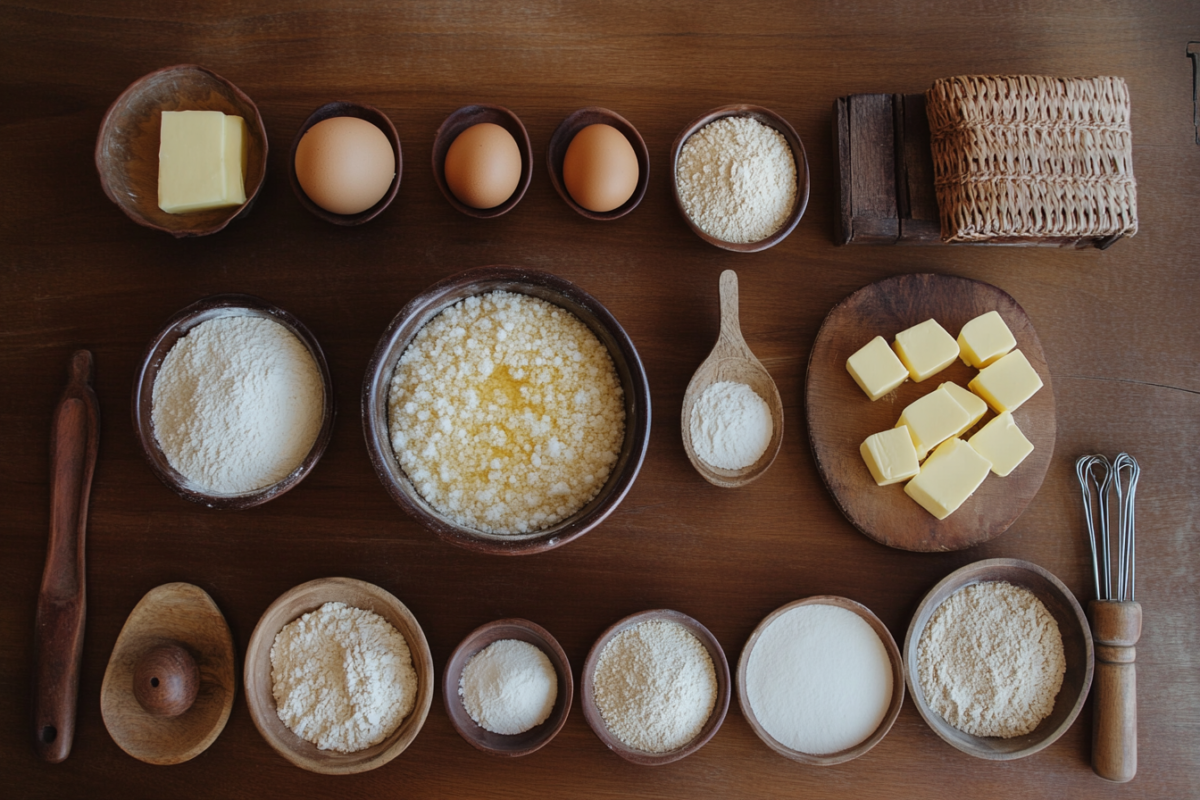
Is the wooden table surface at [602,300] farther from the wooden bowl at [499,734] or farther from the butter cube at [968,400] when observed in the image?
the butter cube at [968,400]


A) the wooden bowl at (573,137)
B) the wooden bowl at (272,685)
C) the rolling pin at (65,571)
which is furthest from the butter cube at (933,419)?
the rolling pin at (65,571)

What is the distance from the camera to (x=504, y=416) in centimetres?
107

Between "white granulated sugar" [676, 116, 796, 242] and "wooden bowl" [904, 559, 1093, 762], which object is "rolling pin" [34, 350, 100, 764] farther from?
"wooden bowl" [904, 559, 1093, 762]

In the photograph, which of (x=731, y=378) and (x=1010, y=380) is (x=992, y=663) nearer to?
(x=1010, y=380)

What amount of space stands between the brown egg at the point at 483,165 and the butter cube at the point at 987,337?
2.77 ft

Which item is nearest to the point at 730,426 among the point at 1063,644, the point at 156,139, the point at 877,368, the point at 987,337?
the point at 877,368

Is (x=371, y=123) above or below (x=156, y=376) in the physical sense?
above

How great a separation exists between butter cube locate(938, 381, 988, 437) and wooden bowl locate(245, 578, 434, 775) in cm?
100

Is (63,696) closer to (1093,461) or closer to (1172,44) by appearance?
(1093,461)

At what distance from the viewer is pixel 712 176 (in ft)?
3.70

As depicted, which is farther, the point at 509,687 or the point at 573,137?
the point at 573,137

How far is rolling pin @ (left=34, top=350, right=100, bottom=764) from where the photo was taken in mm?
1104

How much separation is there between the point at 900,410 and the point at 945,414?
7cm

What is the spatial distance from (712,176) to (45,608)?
1378 millimetres
